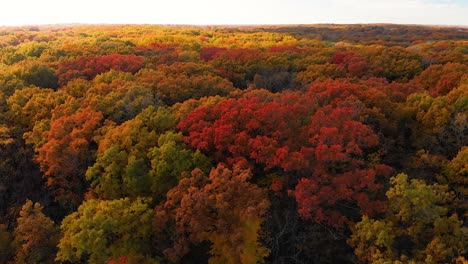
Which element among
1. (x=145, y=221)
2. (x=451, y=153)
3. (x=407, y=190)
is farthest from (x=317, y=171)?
(x=451, y=153)

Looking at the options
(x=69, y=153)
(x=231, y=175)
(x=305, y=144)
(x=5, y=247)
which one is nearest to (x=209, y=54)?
(x=69, y=153)

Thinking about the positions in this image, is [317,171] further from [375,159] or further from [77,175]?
[77,175]

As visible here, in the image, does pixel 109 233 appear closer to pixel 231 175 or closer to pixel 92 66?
pixel 231 175

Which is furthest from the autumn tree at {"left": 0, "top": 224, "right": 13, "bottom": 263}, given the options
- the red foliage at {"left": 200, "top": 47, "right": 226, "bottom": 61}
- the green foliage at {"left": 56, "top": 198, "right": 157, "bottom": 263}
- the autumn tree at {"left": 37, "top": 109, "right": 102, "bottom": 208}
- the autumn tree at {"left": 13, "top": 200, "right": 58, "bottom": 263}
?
the red foliage at {"left": 200, "top": 47, "right": 226, "bottom": 61}

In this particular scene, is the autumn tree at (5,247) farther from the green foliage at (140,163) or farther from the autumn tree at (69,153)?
the green foliage at (140,163)

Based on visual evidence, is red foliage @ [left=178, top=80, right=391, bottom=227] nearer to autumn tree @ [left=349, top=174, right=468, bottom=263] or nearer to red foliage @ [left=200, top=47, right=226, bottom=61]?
autumn tree @ [left=349, top=174, right=468, bottom=263]
